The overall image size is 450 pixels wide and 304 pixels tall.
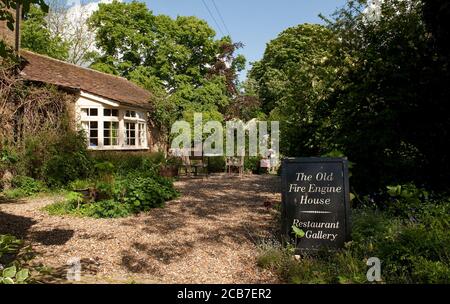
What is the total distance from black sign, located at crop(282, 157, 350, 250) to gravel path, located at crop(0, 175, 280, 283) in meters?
0.74

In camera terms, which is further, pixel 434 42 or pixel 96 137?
pixel 96 137

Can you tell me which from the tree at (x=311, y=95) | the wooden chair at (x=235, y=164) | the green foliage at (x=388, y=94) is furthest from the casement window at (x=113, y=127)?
the green foliage at (x=388, y=94)

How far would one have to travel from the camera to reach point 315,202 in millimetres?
5000

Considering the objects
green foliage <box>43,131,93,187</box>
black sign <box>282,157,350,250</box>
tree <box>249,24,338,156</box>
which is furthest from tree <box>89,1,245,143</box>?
black sign <box>282,157,350,250</box>

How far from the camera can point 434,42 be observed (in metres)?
5.99

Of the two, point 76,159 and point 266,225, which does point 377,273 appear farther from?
point 76,159

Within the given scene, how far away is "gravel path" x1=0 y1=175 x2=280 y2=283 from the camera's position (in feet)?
15.1

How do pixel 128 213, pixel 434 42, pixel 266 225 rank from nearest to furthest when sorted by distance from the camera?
pixel 434 42
pixel 266 225
pixel 128 213

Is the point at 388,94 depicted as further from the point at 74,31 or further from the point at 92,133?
the point at 74,31

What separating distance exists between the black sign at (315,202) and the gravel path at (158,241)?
0.74m

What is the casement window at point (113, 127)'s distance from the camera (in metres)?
14.8

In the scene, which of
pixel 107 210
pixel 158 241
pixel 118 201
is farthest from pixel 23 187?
pixel 158 241
